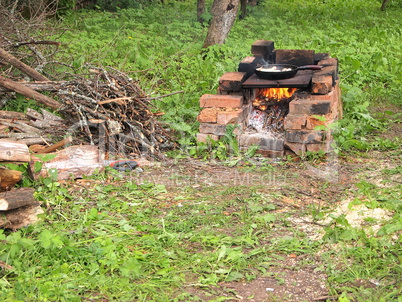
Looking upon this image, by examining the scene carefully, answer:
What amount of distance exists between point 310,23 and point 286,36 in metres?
2.64

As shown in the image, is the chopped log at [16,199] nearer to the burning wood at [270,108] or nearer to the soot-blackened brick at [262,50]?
the burning wood at [270,108]

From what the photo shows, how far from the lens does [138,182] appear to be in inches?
210

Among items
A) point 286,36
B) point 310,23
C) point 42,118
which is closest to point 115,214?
point 42,118

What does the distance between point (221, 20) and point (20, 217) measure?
262 inches

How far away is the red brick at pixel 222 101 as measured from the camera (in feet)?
21.1

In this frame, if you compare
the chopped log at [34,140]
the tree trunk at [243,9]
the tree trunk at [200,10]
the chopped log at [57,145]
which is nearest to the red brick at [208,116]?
the chopped log at [57,145]

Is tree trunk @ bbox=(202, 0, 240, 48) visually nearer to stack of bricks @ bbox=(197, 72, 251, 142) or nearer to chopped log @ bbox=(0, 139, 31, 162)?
stack of bricks @ bbox=(197, 72, 251, 142)

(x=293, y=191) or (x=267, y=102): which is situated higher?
(x=267, y=102)

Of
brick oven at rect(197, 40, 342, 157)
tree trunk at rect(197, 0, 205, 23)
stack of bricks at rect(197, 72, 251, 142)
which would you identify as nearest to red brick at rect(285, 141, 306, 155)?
brick oven at rect(197, 40, 342, 157)

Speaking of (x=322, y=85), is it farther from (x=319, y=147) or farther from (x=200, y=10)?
(x=200, y=10)

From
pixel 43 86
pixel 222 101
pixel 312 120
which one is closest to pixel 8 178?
pixel 43 86

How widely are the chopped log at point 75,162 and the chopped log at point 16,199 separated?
84cm

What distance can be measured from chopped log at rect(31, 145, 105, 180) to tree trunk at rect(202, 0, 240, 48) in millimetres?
5075

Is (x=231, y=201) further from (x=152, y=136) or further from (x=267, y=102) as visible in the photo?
(x=267, y=102)
